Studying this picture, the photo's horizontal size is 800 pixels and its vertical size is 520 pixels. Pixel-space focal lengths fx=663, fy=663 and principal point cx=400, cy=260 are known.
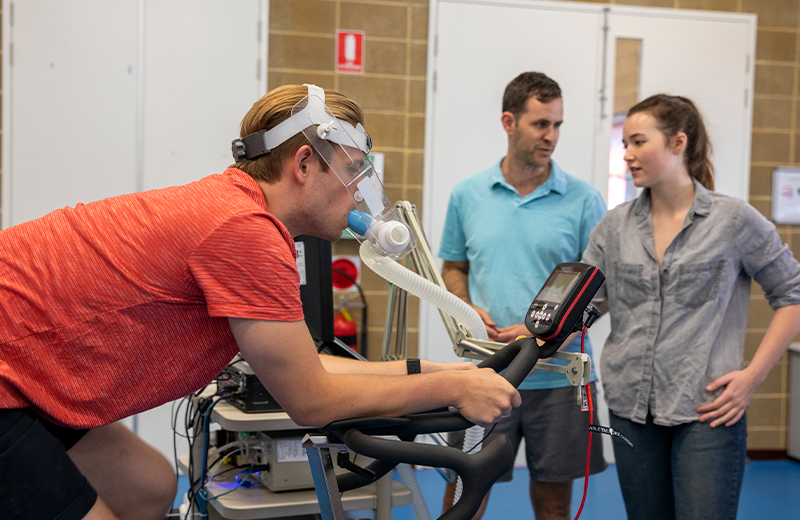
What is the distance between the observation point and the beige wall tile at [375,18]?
3438mm

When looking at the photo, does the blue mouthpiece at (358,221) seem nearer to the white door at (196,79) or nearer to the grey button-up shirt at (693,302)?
the grey button-up shirt at (693,302)

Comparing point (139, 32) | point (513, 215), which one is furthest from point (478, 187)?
point (139, 32)

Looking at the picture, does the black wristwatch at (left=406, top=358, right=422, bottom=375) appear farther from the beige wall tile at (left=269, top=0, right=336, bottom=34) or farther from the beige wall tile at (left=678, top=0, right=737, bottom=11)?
the beige wall tile at (left=678, top=0, right=737, bottom=11)

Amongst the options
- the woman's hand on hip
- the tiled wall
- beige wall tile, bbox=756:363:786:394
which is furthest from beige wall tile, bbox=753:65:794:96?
the woman's hand on hip

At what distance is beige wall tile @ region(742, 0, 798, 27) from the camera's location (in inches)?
147

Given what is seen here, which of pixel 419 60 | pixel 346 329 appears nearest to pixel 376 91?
pixel 419 60

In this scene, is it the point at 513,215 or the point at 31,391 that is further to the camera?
the point at 513,215

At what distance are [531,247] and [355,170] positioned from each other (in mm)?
1086

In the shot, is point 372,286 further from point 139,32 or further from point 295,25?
point 139,32

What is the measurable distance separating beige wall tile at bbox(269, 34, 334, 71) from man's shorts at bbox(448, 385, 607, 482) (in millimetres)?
2136

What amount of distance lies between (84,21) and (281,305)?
2.80 metres

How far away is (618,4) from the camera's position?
362 cm

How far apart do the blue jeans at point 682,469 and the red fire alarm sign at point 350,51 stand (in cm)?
233

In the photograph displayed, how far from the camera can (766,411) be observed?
3816 mm
